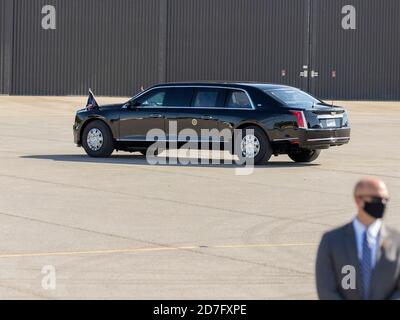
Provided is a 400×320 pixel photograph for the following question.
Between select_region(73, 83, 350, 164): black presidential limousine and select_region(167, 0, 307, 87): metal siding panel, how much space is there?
2797cm

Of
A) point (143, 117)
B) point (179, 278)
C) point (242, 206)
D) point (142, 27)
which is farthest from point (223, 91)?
point (142, 27)

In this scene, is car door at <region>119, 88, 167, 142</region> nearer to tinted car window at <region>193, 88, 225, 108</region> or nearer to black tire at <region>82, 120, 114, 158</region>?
black tire at <region>82, 120, 114, 158</region>

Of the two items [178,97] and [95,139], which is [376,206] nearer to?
[178,97]

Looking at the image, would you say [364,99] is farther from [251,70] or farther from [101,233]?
[101,233]

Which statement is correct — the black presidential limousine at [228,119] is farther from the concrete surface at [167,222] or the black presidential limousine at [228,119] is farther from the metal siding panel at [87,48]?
the metal siding panel at [87,48]

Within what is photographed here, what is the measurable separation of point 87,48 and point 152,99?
92.3 feet

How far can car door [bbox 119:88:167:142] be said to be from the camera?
70.3ft

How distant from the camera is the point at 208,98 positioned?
69.8 ft

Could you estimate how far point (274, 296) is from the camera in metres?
9.05

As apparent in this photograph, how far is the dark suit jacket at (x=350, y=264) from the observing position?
538 cm

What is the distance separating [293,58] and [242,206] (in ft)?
118

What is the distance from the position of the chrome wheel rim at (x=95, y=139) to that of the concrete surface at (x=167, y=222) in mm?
421

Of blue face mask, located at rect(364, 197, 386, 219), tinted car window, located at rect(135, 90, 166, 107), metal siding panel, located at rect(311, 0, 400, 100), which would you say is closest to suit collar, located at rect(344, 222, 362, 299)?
blue face mask, located at rect(364, 197, 386, 219)

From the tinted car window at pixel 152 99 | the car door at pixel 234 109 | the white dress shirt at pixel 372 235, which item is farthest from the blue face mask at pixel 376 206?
the tinted car window at pixel 152 99
